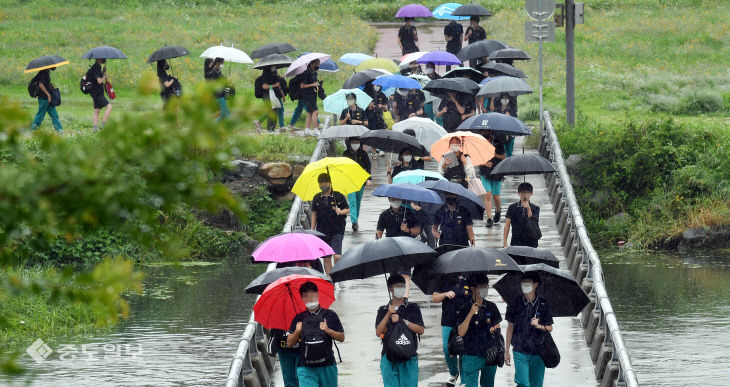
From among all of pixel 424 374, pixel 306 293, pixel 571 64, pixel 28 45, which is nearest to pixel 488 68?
pixel 571 64

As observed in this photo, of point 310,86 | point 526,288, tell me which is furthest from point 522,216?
point 310,86

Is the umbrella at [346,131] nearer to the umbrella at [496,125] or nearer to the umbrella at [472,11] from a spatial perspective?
the umbrella at [496,125]

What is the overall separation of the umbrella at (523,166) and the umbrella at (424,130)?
8.56 feet

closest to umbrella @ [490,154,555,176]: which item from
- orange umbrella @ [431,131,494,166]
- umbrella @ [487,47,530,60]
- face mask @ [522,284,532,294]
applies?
orange umbrella @ [431,131,494,166]

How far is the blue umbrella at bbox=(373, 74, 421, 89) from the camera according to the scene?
22734 mm

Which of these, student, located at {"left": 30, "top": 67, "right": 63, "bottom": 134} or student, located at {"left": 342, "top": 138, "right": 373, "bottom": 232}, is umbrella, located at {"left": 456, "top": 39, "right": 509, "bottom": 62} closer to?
student, located at {"left": 342, "top": 138, "right": 373, "bottom": 232}

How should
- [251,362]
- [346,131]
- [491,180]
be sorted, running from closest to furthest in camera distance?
[251,362], [491,180], [346,131]

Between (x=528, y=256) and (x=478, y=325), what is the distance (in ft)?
5.02

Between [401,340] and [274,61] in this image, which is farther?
[274,61]

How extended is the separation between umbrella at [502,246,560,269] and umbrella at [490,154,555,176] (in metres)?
4.32

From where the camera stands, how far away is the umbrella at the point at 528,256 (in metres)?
12.8

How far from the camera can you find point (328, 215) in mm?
15789

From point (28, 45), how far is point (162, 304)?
24.6 meters

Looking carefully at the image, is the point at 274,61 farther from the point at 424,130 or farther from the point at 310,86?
the point at 424,130
